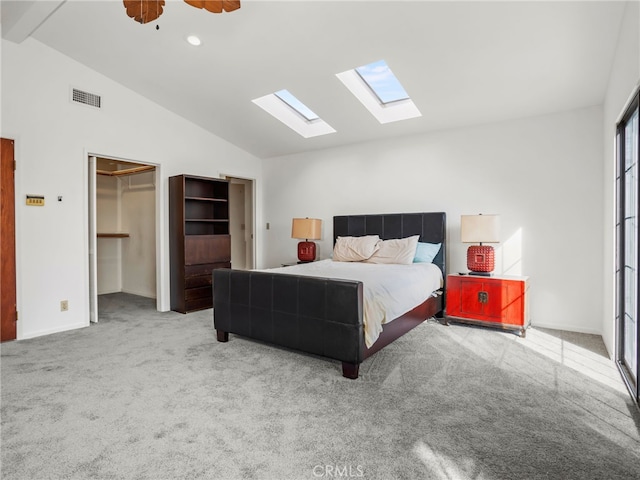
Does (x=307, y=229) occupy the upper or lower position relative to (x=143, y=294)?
upper

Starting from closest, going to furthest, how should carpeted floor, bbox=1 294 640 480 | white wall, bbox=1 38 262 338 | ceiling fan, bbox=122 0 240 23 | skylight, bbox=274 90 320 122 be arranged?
1. carpeted floor, bbox=1 294 640 480
2. ceiling fan, bbox=122 0 240 23
3. white wall, bbox=1 38 262 338
4. skylight, bbox=274 90 320 122

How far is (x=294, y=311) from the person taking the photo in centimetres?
284

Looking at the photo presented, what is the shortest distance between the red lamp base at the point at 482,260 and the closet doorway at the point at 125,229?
4.69 m

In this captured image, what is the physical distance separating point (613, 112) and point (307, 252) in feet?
12.5

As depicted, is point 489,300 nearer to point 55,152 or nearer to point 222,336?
point 222,336

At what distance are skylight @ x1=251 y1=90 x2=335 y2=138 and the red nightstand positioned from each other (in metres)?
2.71

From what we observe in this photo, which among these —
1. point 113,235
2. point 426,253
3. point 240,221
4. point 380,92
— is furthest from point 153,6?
point 240,221

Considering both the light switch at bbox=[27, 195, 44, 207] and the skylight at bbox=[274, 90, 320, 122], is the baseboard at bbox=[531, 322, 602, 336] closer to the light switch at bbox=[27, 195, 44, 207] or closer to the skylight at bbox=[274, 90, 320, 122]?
the skylight at bbox=[274, 90, 320, 122]

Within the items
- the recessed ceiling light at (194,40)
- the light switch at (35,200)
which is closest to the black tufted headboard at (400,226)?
the recessed ceiling light at (194,40)

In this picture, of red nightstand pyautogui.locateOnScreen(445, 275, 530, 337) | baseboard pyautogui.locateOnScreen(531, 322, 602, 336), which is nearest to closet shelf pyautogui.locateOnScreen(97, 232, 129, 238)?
red nightstand pyautogui.locateOnScreen(445, 275, 530, 337)

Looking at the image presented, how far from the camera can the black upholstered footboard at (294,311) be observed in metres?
2.52

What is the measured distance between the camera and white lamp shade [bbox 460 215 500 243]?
150 inches

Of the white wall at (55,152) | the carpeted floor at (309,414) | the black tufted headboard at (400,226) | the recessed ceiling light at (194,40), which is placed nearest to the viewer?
the carpeted floor at (309,414)

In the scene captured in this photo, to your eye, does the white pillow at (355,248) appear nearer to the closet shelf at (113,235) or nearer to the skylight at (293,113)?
the skylight at (293,113)
